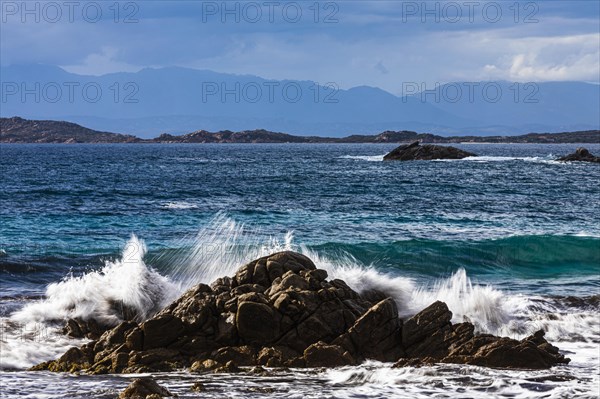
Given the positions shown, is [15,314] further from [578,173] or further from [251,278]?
[578,173]

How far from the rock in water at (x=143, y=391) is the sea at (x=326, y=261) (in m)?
0.70

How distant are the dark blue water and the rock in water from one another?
12.6 m

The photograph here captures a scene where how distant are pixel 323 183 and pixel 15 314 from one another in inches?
2244

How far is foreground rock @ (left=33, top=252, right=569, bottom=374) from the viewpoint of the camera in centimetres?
1733

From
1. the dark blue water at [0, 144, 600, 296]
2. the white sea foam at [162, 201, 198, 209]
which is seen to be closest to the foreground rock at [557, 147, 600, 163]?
the dark blue water at [0, 144, 600, 296]

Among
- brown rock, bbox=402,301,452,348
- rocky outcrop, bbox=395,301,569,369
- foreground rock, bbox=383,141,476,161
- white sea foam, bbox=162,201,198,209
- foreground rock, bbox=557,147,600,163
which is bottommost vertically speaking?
rocky outcrop, bbox=395,301,569,369

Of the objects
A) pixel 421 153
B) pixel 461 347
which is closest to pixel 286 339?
pixel 461 347

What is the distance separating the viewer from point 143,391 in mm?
14117

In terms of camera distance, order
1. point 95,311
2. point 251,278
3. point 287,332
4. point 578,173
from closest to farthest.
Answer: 1. point 287,332
2. point 251,278
3. point 95,311
4. point 578,173

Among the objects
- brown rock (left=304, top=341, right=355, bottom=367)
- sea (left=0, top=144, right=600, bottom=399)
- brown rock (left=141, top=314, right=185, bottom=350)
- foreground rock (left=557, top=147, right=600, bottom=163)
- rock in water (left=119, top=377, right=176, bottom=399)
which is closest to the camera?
rock in water (left=119, top=377, right=176, bottom=399)

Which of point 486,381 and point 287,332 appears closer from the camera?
point 486,381

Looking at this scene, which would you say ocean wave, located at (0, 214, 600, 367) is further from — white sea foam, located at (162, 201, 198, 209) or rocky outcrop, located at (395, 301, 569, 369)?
white sea foam, located at (162, 201, 198, 209)

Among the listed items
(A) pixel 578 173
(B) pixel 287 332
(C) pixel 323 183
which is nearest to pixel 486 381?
(B) pixel 287 332

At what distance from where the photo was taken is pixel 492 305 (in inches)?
893
